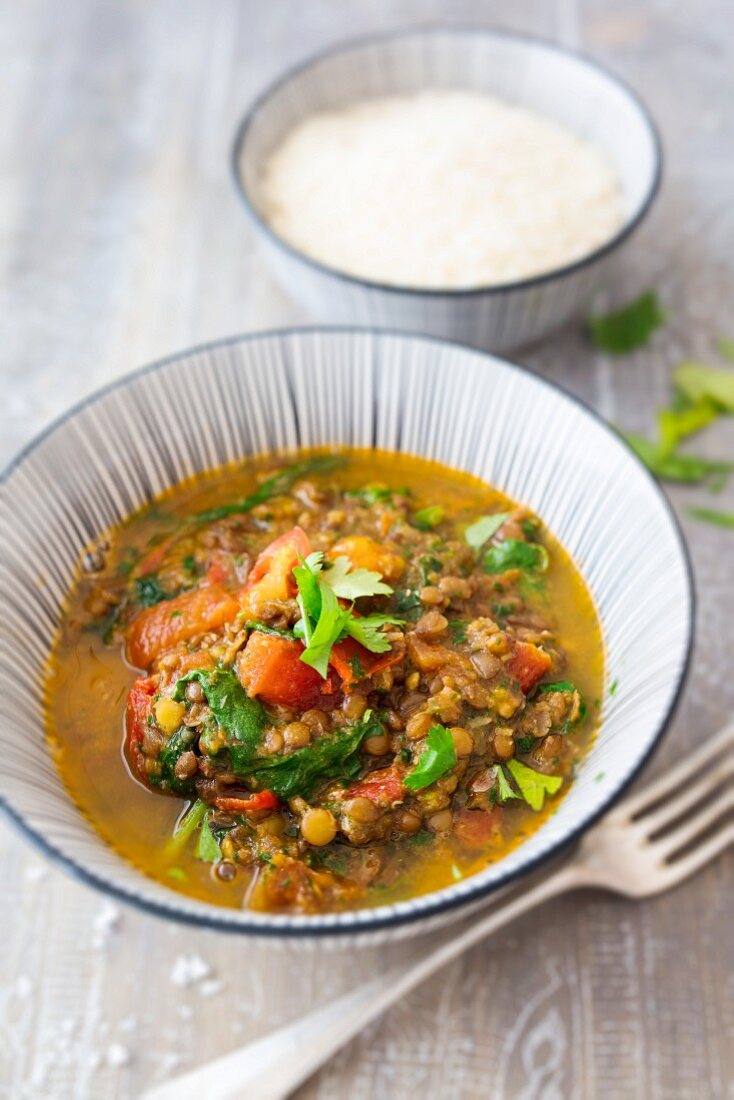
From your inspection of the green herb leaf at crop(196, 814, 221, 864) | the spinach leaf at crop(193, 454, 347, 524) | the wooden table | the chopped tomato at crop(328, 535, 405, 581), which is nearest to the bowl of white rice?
the wooden table

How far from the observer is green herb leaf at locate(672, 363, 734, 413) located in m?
5.57

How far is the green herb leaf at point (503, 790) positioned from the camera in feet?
11.3

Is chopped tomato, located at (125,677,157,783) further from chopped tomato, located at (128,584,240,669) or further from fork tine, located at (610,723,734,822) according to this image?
fork tine, located at (610,723,734,822)

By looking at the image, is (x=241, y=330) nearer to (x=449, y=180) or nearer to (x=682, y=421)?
(x=449, y=180)

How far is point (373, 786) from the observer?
340 centimetres

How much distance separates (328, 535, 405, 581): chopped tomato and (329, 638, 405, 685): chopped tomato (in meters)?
0.32

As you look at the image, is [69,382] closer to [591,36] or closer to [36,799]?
[36,799]

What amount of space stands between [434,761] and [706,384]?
3.09 m

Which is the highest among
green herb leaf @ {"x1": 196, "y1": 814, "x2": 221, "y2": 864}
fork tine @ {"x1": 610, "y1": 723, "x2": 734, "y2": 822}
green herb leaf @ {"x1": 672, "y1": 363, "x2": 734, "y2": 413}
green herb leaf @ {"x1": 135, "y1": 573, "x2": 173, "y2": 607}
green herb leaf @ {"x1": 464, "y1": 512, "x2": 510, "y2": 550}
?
green herb leaf @ {"x1": 135, "y1": 573, "x2": 173, "y2": 607}

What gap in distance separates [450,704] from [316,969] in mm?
1175

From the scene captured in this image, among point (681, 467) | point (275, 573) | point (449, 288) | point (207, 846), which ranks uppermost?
point (449, 288)

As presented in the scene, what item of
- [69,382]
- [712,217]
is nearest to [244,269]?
[69,382]

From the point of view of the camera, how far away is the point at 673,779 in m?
4.16

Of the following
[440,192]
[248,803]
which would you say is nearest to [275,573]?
[248,803]
